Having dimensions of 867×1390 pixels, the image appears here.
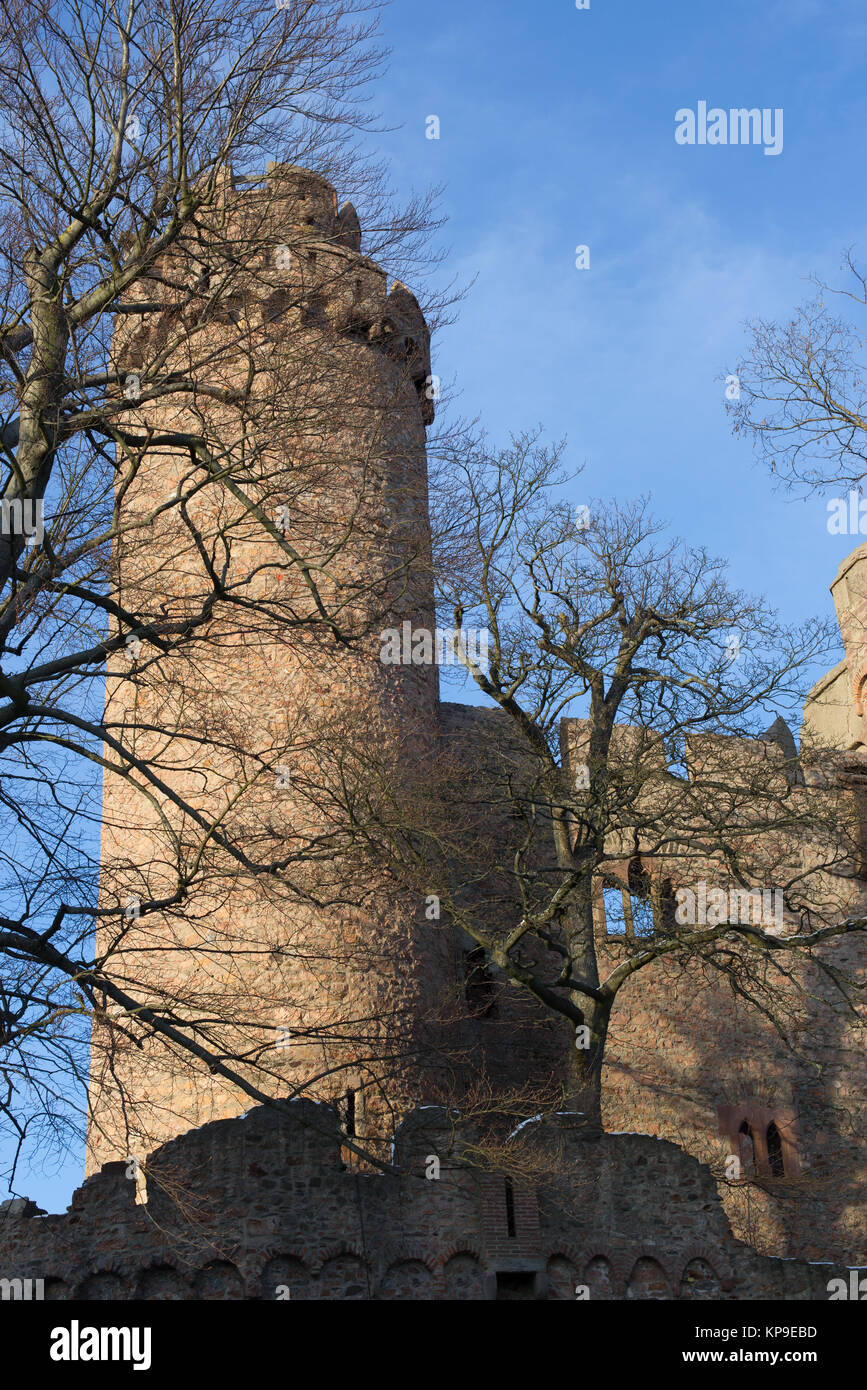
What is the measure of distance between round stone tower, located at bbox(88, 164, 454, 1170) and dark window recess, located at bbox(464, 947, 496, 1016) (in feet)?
2.92

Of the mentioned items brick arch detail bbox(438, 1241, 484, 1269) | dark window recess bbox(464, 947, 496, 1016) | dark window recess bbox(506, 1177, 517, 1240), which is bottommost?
A: brick arch detail bbox(438, 1241, 484, 1269)

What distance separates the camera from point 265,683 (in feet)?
45.5

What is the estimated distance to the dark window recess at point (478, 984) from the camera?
14.9 metres

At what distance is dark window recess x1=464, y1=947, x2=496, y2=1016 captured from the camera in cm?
1491

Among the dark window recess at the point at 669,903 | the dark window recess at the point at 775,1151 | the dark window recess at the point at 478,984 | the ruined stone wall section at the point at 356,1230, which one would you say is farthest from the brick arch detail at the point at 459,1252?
the dark window recess at the point at 775,1151

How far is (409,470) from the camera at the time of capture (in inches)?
607

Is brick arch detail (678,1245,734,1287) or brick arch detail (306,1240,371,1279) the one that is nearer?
brick arch detail (306,1240,371,1279)

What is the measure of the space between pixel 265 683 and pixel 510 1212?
520 centimetres

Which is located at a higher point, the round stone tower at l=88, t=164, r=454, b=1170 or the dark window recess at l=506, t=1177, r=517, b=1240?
the round stone tower at l=88, t=164, r=454, b=1170

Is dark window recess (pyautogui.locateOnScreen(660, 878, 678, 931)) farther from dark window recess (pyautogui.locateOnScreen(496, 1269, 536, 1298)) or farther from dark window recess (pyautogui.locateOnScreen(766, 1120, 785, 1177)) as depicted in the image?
dark window recess (pyautogui.locateOnScreen(496, 1269, 536, 1298))

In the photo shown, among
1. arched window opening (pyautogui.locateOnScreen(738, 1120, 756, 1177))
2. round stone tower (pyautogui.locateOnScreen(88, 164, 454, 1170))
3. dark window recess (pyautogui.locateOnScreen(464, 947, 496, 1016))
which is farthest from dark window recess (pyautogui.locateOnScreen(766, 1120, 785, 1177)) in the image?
round stone tower (pyautogui.locateOnScreen(88, 164, 454, 1170))

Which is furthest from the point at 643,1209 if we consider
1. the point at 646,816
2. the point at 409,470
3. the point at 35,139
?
the point at 35,139

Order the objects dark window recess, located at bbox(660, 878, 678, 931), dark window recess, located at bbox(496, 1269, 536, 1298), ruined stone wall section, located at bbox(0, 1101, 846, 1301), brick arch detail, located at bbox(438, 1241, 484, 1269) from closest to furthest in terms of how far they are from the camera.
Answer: ruined stone wall section, located at bbox(0, 1101, 846, 1301) < brick arch detail, located at bbox(438, 1241, 484, 1269) < dark window recess, located at bbox(496, 1269, 536, 1298) < dark window recess, located at bbox(660, 878, 678, 931)
